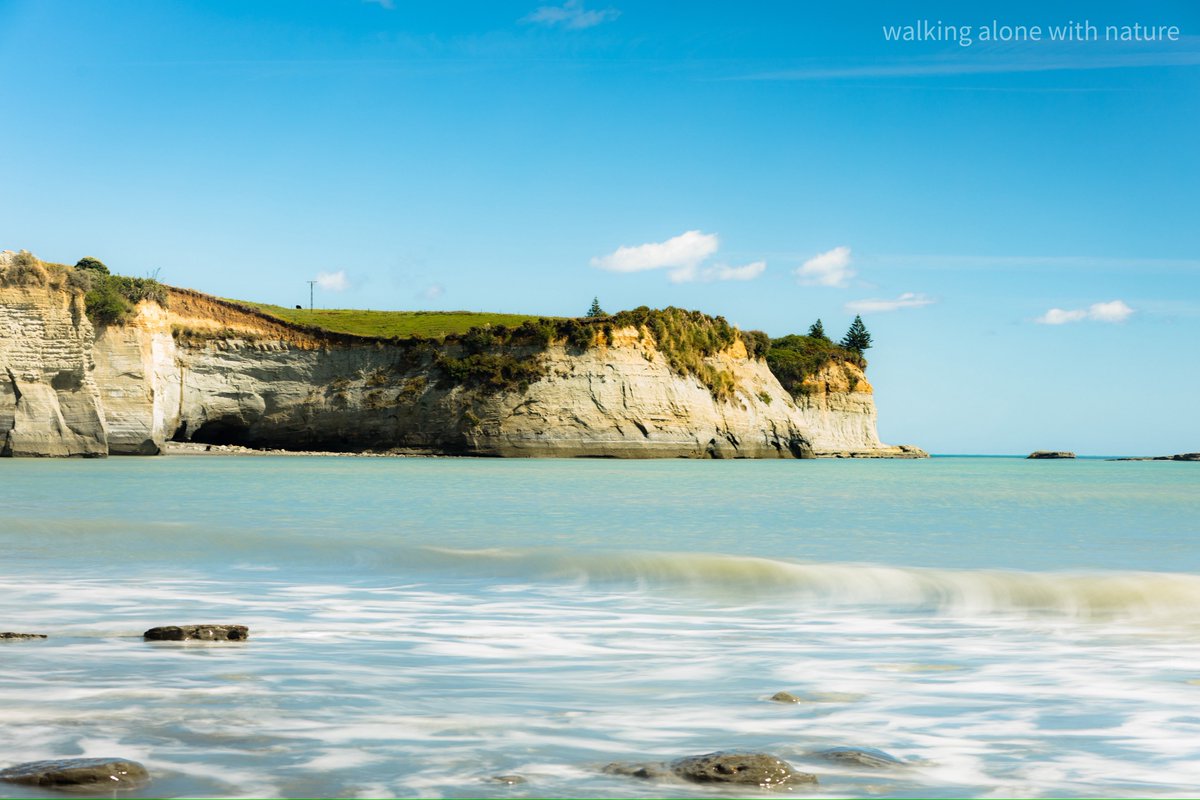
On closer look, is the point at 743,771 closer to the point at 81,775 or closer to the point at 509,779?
Answer: the point at 509,779

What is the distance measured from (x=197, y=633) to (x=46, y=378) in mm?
44037

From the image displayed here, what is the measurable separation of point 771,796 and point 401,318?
77317mm

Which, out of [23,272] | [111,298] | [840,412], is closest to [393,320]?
[111,298]

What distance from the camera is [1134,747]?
471 cm

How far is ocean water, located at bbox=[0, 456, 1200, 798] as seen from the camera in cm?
434

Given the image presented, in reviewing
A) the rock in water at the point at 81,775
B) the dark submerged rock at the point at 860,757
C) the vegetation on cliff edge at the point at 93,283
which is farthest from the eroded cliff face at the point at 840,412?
the rock in water at the point at 81,775

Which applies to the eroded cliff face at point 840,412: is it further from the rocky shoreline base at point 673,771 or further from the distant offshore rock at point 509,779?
the distant offshore rock at point 509,779

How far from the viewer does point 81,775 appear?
380 cm

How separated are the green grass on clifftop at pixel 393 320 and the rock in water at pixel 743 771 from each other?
63.8 metres

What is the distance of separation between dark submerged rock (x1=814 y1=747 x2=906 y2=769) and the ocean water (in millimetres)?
62

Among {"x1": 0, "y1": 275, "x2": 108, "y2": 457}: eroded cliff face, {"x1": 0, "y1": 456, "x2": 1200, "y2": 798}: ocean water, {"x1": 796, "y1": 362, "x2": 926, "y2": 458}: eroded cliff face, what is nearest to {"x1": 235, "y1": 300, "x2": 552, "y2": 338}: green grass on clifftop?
{"x1": 0, "y1": 275, "x2": 108, "y2": 457}: eroded cliff face

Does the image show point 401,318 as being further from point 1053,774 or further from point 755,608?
point 1053,774

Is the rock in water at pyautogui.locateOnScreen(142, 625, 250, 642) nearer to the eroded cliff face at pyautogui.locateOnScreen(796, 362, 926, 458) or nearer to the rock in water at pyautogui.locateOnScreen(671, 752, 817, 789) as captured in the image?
the rock in water at pyautogui.locateOnScreen(671, 752, 817, 789)

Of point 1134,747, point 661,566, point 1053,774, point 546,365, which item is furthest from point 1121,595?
point 546,365
